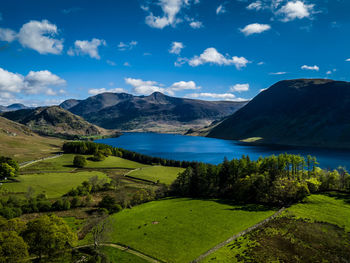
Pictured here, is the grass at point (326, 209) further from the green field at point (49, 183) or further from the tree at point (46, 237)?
the green field at point (49, 183)

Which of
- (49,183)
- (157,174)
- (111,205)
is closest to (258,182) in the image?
(111,205)

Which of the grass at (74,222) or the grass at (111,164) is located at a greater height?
the grass at (111,164)

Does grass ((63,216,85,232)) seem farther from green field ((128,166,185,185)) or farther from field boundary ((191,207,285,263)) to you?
green field ((128,166,185,185))

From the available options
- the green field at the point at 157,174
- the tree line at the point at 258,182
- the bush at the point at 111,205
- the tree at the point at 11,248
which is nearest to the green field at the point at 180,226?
the bush at the point at 111,205

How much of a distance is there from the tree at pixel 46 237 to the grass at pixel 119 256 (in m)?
8.58

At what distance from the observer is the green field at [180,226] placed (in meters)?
52.7

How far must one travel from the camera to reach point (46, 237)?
48281 millimetres

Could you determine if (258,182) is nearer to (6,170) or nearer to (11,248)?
(11,248)

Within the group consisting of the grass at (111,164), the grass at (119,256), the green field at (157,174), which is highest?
the grass at (111,164)

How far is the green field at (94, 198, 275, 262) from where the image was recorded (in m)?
52.7

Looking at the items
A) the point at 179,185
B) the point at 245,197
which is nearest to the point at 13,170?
the point at 179,185

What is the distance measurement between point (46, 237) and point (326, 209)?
76.1m

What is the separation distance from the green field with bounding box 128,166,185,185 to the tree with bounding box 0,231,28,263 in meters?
94.0

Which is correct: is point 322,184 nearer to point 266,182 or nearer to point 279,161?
point 279,161
